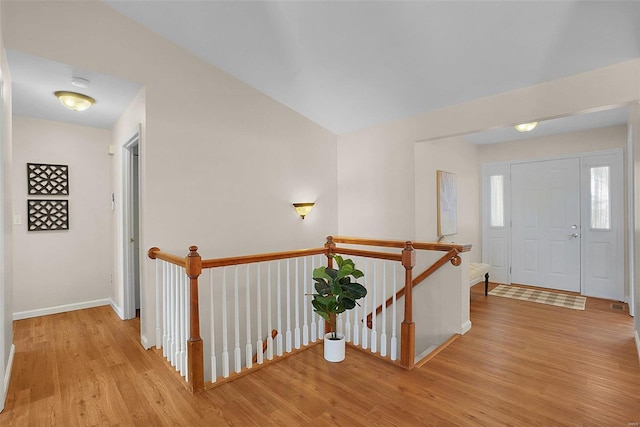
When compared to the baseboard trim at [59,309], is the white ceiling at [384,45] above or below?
above

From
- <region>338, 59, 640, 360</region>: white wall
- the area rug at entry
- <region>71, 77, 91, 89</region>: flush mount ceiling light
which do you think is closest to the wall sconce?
<region>338, 59, 640, 360</region>: white wall

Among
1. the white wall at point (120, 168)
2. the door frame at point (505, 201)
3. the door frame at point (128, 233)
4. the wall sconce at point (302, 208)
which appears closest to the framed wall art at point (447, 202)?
the door frame at point (505, 201)

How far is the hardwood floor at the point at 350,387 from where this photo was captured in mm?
1882

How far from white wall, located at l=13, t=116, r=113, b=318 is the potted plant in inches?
128

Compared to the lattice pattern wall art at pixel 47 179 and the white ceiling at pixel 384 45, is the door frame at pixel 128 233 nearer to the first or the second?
the white ceiling at pixel 384 45

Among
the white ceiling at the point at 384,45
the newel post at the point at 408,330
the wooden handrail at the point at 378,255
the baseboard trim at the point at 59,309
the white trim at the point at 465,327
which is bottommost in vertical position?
the white trim at the point at 465,327

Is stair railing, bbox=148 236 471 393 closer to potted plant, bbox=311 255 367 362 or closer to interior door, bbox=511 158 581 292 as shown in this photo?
potted plant, bbox=311 255 367 362

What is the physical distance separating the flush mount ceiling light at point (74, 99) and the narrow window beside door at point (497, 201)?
584 centimetres

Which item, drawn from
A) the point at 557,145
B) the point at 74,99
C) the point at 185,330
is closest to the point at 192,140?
the point at 74,99

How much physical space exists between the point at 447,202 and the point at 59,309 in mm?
5134

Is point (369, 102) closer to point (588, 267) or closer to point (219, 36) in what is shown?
point (219, 36)

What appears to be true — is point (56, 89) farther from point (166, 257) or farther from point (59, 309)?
point (59, 309)

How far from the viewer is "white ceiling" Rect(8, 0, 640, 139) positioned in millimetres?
2156

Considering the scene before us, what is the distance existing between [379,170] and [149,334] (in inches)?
121
